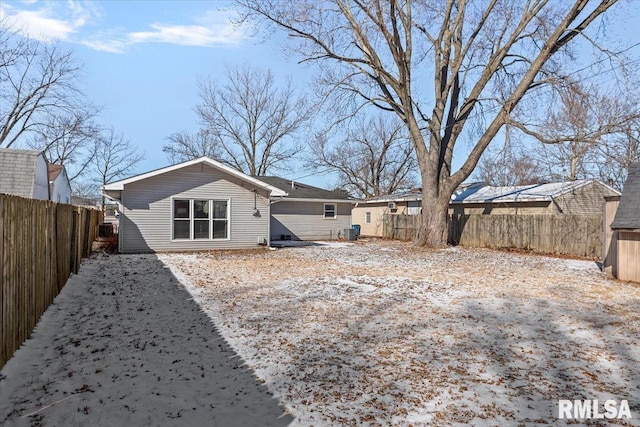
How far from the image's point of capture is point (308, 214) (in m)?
22.2

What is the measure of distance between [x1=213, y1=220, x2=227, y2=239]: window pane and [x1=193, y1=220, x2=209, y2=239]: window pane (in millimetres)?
296

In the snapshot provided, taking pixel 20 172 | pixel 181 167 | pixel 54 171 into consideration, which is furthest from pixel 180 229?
pixel 54 171

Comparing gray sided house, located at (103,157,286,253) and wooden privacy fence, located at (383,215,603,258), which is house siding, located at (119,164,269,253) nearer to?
gray sided house, located at (103,157,286,253)

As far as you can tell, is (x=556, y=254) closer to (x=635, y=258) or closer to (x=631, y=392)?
(x=635, y=258)

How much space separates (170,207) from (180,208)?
365 millimetres

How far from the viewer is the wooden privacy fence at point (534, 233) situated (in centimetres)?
1441

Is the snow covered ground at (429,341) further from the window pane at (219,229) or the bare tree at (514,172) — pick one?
the bare tree at (514,172)

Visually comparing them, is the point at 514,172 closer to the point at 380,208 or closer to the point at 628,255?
the point at 380,208

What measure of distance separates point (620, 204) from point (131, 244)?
1442 cm

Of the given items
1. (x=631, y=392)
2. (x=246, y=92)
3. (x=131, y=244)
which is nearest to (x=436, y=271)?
(x=631, y=392)

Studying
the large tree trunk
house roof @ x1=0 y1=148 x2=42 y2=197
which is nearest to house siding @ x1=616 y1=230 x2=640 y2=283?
the large tree trunk

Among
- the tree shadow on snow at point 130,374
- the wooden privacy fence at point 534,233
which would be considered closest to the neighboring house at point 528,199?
the wooden privacy fence at point 534,233

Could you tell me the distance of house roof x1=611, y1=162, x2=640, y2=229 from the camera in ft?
27.4

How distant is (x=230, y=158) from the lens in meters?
38.0
